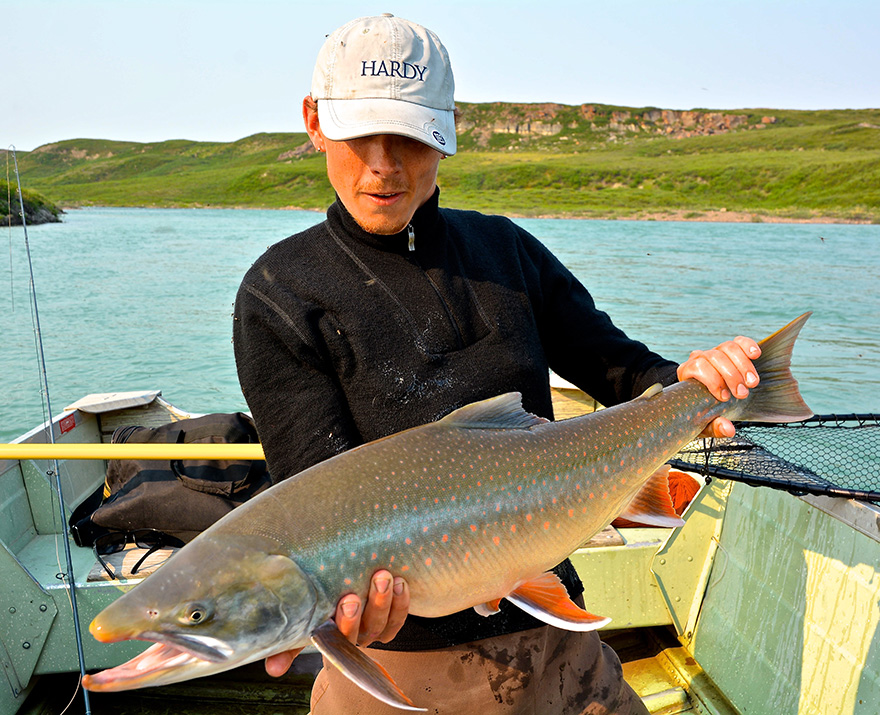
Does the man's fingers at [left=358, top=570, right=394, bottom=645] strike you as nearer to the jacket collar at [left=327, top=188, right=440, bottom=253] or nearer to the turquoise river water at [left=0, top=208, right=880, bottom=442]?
the jacket collar at [left=327, top=188, right=440, bottom=253]

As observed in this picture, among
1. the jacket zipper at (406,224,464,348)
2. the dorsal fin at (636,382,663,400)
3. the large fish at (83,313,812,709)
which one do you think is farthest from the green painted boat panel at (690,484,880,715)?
the jacket zipper at (406,224,464,348)

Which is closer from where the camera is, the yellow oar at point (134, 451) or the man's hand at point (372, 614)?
the man's hand at point (372, 614)

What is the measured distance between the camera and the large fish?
1530 mm

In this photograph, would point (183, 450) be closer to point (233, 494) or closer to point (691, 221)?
point (233, 494)

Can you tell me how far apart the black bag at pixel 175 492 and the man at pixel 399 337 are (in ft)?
8.08

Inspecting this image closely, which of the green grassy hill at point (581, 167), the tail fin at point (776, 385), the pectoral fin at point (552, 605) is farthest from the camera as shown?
the green grassy hill at point (581, 167)

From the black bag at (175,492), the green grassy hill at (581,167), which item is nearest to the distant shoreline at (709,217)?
the green grassy hill at (581,167)

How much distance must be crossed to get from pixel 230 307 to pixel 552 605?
77.6 ft

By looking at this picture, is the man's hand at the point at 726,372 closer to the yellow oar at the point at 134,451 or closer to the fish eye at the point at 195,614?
the fish eye at the point at 195,614

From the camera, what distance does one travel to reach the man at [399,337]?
198cm

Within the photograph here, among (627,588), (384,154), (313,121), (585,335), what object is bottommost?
(627,588)

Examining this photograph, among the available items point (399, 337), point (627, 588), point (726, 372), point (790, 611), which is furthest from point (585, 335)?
point (627, 588)

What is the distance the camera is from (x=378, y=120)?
1.91m

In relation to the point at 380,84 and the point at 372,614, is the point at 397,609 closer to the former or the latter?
the point at 372,614
